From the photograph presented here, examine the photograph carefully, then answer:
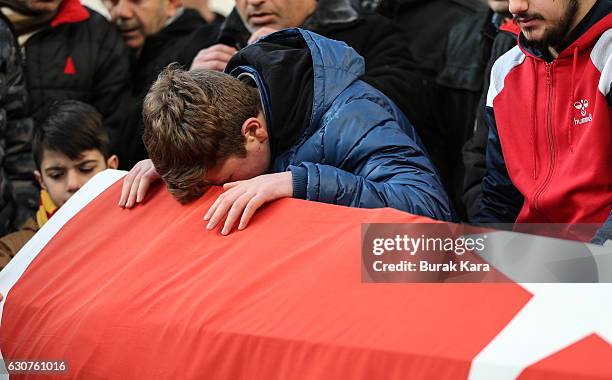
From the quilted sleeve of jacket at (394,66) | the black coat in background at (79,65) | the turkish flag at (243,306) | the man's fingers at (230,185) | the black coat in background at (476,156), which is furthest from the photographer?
the black coat in background at (79,65)

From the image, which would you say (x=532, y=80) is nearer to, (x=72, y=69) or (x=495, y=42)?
(x=495, y=42)

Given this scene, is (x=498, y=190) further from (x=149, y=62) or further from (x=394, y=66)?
(x=149, y=62)

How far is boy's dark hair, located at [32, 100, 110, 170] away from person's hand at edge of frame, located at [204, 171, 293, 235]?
58.2 inches

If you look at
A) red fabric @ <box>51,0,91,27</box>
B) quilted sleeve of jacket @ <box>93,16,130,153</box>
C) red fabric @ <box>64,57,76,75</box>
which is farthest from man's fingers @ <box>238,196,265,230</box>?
red fabric @ <box>51,0,91,27</box>

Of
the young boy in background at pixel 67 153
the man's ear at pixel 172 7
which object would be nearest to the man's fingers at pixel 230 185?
the young boy in background at pixel 67 153

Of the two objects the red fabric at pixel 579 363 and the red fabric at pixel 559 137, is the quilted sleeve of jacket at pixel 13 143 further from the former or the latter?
the red fabric at pixel 579 363

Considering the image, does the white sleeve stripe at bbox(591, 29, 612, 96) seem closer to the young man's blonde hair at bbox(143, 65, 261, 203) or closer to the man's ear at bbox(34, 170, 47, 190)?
the young man's blonde hair at bbox(143, 65, 261, 203)

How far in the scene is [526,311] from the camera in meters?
2.04

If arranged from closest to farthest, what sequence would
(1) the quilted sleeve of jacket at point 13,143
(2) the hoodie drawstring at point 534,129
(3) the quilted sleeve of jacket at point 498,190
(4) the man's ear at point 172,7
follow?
1. (2) the hoodie drawstring at point 534,129
2. (3) the quilted sleeve of jacket at point 498,190
3. (1) the quilted sleeve of jacket at point 13,143
4. (4) the man's ear at point 172,7

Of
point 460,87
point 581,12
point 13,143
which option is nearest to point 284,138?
point 581,12

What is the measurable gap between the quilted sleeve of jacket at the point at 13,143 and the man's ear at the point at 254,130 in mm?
1621

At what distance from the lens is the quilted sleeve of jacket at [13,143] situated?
410cm

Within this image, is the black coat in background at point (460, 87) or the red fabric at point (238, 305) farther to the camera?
the black coat in background at point (460, 87)

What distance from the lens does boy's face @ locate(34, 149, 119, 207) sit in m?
3.97
